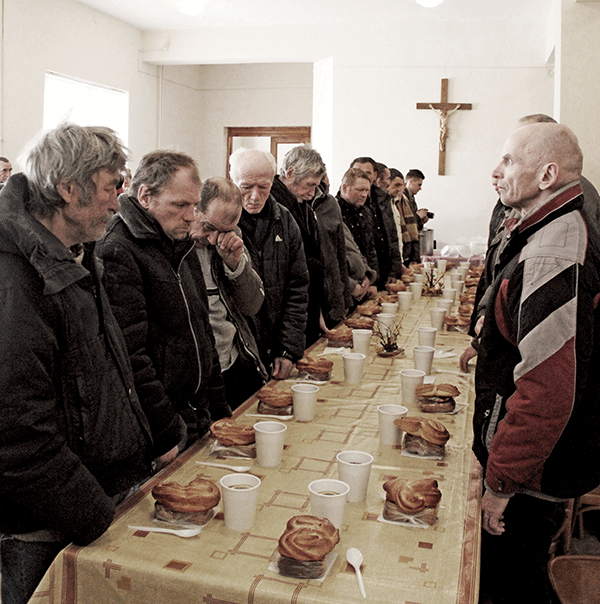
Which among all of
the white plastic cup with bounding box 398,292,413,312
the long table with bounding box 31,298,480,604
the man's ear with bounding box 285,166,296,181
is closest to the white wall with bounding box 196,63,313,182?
the white plastic cup with bounding box 398,292,413,312

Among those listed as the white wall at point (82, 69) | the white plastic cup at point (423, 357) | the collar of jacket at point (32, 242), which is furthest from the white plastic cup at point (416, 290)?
the white wall at point (82, 69)

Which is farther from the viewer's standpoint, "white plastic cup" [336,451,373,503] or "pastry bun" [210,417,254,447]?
"pastry bun" [210,417,254,447]

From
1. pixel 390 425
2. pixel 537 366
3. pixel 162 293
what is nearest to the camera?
pixel 537 366

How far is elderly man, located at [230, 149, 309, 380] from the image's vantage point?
2.91m

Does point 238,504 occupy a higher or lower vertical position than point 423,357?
lower

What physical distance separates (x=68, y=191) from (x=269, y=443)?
2.50ft

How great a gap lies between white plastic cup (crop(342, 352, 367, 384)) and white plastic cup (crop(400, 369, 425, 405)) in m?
0.25

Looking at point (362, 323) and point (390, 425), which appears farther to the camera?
point (362, 323)

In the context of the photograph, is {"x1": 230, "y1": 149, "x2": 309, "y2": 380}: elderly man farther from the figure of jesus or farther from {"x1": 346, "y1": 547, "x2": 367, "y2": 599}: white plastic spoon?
the figure of jesus

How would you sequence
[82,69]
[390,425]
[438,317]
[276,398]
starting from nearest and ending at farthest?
[390,425]
[276,398]
[438,317]
[82,69]

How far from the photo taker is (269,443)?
1.68 meters

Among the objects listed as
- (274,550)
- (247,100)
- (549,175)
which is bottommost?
(274,550)

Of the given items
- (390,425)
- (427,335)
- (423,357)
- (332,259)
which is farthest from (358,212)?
(390,425)

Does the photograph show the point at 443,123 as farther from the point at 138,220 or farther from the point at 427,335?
the point at 138,220
